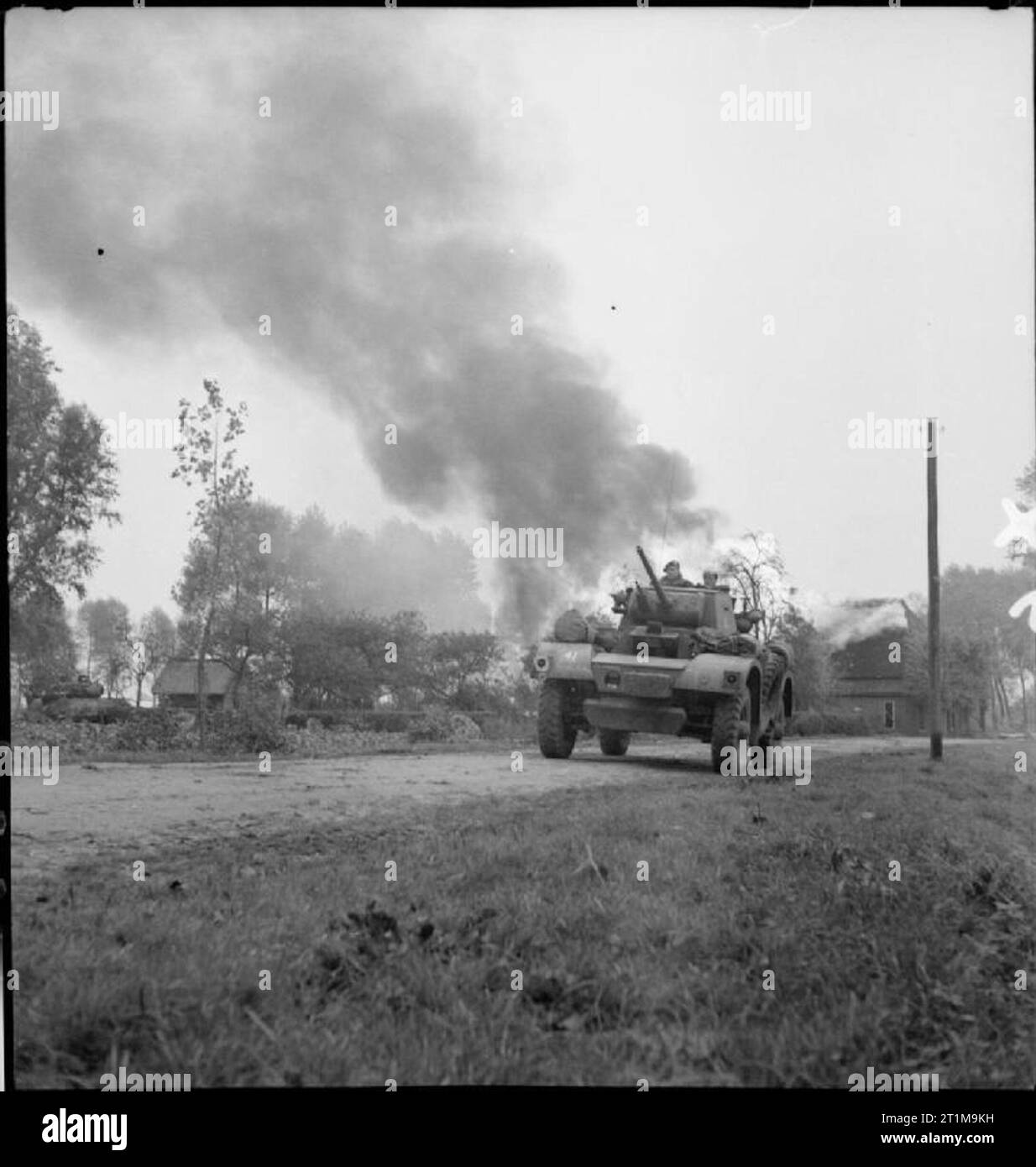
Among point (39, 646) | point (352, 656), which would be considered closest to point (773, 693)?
point (352, 656)

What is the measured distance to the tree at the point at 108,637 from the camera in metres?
3.62

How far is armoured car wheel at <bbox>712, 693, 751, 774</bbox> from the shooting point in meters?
4.08

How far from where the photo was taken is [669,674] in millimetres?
4402

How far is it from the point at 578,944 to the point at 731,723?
4.15 feet

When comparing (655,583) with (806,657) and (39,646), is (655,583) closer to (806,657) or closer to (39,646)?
(806,657)

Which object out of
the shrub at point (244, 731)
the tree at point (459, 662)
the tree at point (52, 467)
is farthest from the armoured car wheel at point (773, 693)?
the tree at point (52, 467)

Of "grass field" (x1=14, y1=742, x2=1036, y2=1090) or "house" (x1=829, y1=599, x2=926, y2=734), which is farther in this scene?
"house" (x1=829, y1=599, x2=926, y2=734)

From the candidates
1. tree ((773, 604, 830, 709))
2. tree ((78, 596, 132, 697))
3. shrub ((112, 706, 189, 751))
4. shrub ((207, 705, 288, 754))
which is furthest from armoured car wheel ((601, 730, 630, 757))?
tree ((78, 596, 132, 697))

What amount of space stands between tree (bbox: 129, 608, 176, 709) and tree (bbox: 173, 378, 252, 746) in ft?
0.33

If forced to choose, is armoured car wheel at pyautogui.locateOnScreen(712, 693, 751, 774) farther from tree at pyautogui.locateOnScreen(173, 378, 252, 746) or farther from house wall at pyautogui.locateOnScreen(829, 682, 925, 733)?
tree at pyautogui.locateOnScreen(173, 378, 252, 746)

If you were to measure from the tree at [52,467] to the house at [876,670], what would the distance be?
2995 millimetres

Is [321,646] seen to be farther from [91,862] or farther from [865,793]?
[865,793]

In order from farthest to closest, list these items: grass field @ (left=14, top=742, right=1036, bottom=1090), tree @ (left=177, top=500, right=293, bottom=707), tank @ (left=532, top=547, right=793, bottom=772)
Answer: tank @ (left=532, top=547, right=793, bottom=772)
tree @ (left=177, top=500, right=293, bottom=707)
grass field @ (left=14, top=742, right=1036, bottom=1090)

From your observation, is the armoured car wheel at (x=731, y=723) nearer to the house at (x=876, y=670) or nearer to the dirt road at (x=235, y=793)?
the dirt road at (x=235, y=793)
